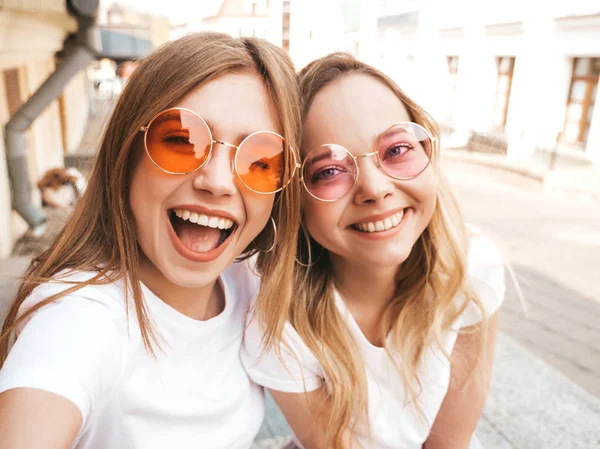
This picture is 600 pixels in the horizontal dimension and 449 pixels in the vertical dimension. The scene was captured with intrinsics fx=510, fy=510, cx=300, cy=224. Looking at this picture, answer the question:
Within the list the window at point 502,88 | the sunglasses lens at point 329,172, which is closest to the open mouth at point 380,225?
the sunglasses lens at point 329,172

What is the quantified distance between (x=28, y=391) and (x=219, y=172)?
614mm

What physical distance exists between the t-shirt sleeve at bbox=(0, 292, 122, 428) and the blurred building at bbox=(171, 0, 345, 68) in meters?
0.78

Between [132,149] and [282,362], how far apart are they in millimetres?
746

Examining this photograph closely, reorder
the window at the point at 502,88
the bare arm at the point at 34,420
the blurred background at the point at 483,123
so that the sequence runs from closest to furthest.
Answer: the bare arm at the point at 34,420 → the blurred background at the point at 483,123 → the window at the point at 502,88

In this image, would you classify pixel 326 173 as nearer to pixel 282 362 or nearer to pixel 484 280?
pixel 282 362

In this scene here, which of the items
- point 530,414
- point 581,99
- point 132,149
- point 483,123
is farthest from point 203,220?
point 483,123

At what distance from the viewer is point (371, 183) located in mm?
1447

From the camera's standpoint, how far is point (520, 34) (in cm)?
1458

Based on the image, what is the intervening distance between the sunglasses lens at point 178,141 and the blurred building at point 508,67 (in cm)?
1048

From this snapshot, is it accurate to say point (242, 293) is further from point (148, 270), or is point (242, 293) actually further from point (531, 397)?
point (531, 397)

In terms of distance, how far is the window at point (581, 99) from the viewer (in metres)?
12.8

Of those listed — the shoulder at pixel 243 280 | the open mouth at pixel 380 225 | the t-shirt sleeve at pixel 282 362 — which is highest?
the open mouth at pixel 380 225

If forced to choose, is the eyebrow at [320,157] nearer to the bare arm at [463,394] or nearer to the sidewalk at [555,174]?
the bare arm at [463,394]

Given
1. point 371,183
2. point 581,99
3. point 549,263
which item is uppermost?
point 371,183
